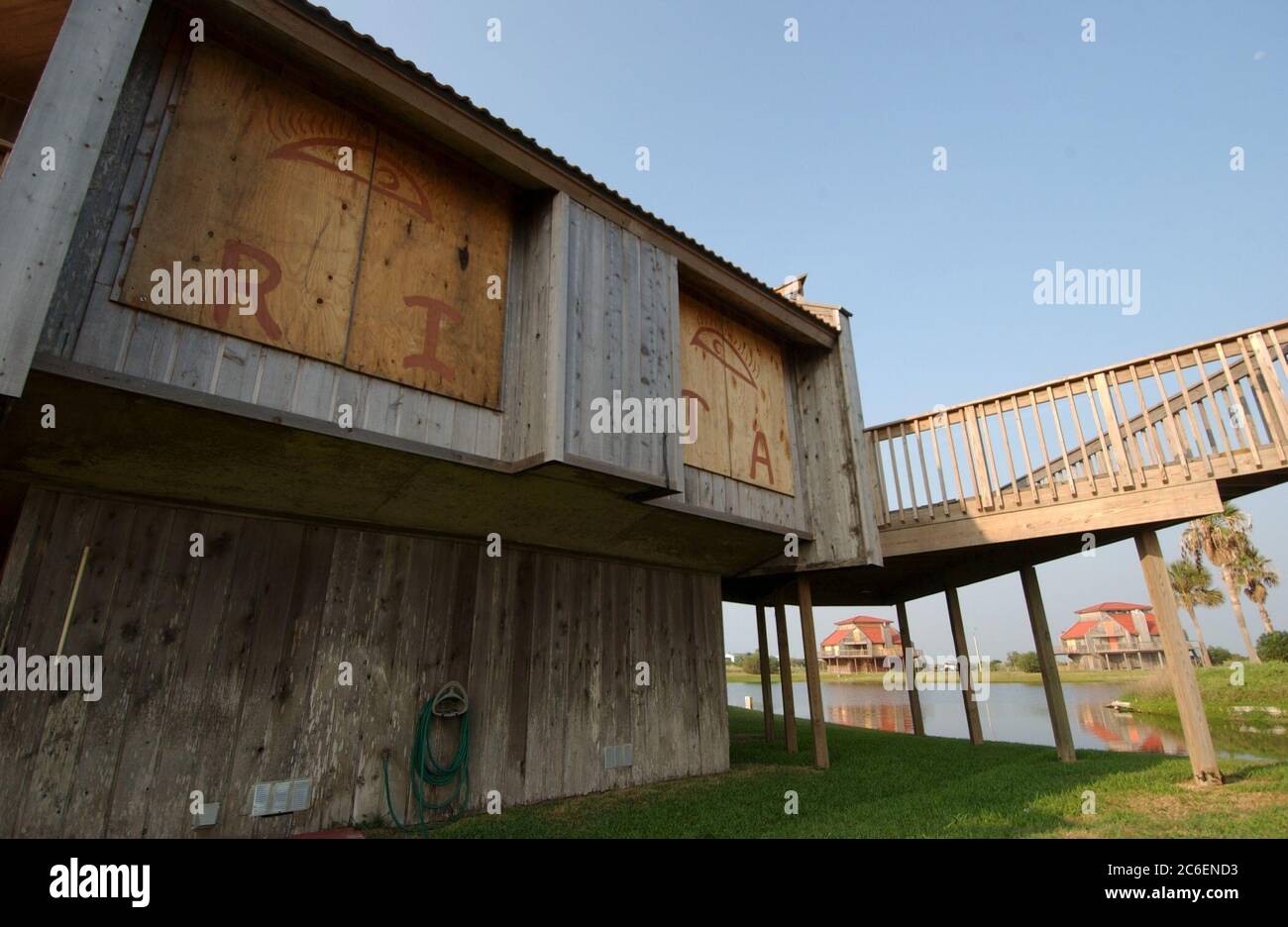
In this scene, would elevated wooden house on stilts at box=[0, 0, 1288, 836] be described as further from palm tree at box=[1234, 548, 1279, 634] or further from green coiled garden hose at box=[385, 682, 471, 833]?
palm tree at box=[1234, 548, 1279, 634]

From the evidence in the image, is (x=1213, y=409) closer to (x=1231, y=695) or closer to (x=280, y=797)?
(x=280, y=797)

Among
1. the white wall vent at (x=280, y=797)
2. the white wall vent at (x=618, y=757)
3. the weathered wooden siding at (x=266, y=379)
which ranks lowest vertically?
the white wall vent at (x=618, y=757)

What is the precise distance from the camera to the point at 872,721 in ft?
78.1

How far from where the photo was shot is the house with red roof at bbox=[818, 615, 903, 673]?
77.9m

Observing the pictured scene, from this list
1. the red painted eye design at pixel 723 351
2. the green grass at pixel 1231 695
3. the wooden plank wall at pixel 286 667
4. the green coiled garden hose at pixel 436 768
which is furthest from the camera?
the green grass at pixel 1231 695

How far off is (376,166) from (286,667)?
4.38 m

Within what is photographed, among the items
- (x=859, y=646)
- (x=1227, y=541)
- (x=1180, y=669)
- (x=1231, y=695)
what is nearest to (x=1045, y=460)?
(x=1180, y=669)

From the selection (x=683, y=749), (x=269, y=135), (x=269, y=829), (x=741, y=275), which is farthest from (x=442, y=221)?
(x=683, y=749)

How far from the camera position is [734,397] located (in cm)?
767

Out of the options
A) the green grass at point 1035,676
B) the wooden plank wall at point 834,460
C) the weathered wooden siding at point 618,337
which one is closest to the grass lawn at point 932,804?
the wooden plank wall at point 834,460

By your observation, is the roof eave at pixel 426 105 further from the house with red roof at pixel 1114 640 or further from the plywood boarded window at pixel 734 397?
the house with red roof at pixel 1114 640

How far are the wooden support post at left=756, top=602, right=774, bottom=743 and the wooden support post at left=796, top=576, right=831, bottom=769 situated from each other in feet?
13.5

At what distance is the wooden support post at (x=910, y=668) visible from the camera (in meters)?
11.9

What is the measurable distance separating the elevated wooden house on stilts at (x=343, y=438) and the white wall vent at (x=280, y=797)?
46mm
